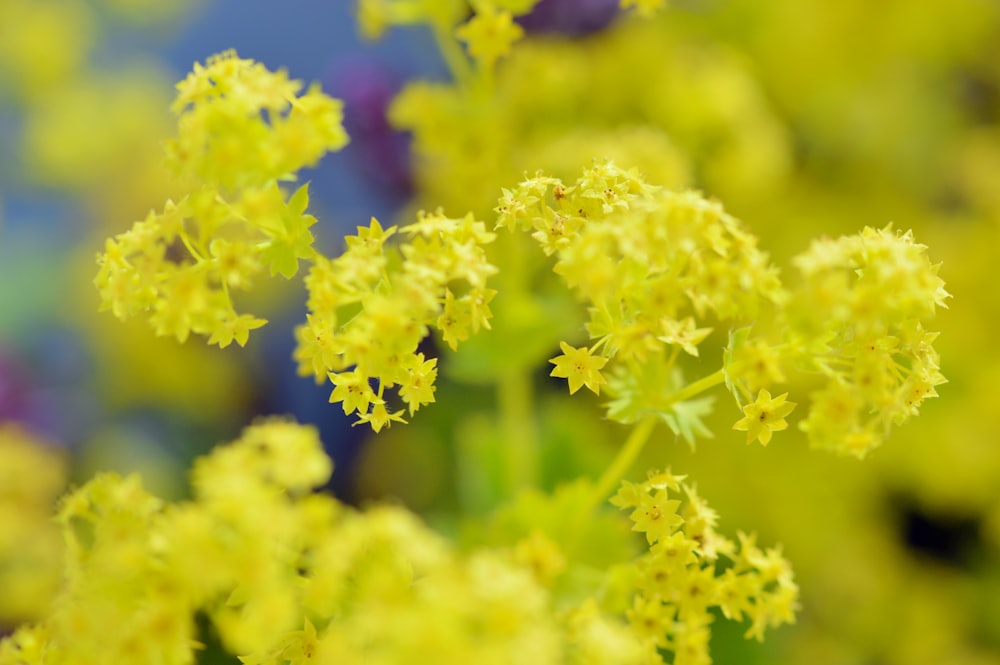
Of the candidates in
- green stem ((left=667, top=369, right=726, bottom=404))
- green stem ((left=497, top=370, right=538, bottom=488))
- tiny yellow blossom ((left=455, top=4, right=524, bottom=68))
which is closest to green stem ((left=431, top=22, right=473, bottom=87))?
tiny yellow blossom ((left=455, top=4, right=524, bottom=68))

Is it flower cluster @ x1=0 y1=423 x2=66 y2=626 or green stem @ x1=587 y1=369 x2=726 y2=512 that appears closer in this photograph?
green stem @ x1=587 y1=369 x2=726 y2=512

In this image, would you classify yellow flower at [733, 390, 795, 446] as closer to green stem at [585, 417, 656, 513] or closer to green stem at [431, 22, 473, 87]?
green stem at [585, 417, 656, 513]

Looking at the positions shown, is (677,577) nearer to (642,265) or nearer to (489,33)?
(642,265)

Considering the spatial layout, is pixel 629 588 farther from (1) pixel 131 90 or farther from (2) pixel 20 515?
(1) pixel 131 90

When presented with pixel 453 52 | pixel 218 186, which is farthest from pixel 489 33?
pixel 218 186

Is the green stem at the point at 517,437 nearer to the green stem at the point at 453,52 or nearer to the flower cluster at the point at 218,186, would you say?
the green stem at the point at 453,52

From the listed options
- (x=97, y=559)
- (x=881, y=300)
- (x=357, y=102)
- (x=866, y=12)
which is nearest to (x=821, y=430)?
(x=881, y=300)
